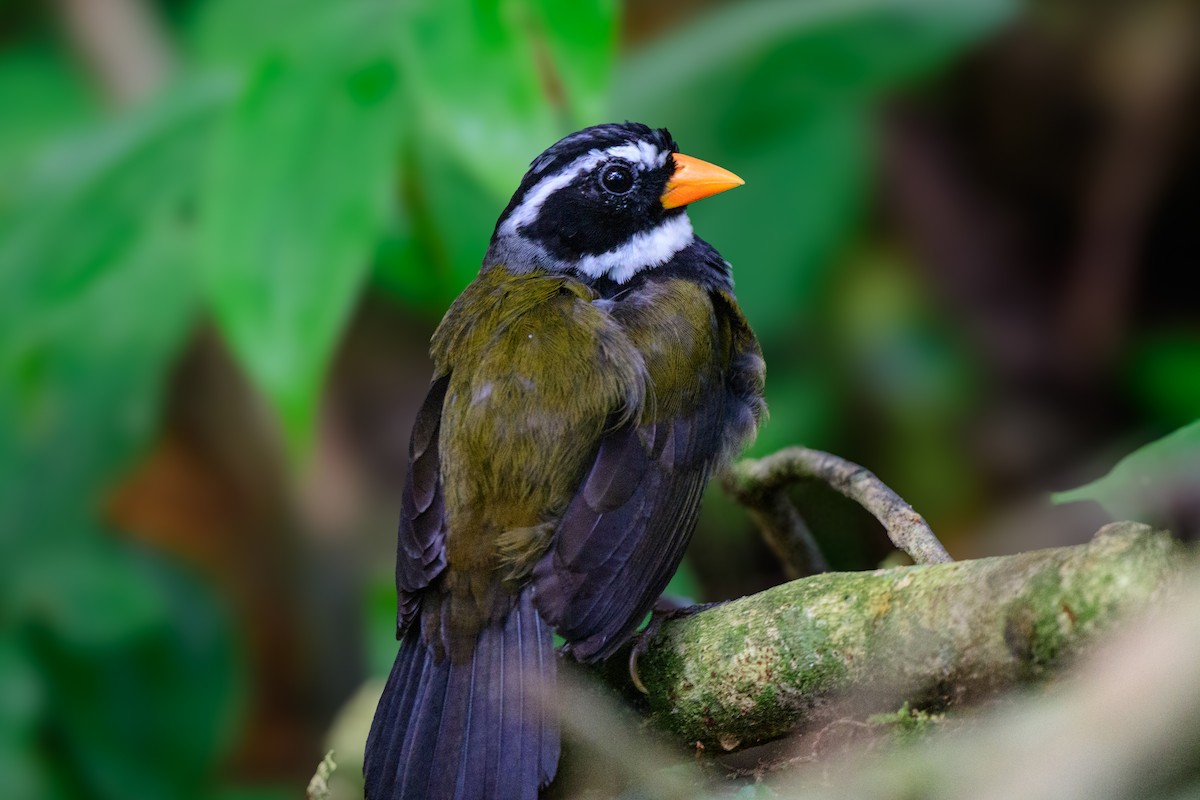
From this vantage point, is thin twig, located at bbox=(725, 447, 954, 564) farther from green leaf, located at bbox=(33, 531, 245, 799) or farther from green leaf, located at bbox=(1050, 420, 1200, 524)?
green leaf, located at bbox=(33, 531, 245, 799)

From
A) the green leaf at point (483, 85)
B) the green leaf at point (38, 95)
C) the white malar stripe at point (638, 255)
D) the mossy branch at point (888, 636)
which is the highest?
the green leaf at point (38, 95)

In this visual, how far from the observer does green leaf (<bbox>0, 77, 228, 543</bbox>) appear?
391 centimetres

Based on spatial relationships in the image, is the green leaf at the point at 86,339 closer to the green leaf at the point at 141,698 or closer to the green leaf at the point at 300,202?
the green leaf at the point at 141,698

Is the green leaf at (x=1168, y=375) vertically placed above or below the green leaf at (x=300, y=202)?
below

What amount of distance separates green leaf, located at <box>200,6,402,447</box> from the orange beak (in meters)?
0.64

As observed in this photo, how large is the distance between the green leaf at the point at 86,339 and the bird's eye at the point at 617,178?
1435mm

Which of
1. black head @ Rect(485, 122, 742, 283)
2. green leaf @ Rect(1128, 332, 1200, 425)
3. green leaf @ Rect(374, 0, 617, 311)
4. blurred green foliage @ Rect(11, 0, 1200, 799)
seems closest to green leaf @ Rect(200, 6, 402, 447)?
blurred green foliage @ Rect(11, 0, 1200, 799)

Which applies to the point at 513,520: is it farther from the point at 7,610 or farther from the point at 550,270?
the point at 7,610

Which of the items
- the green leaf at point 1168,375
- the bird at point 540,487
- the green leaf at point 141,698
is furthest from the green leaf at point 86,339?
the green leaf at point 1168,375

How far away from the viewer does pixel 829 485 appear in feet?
7.87

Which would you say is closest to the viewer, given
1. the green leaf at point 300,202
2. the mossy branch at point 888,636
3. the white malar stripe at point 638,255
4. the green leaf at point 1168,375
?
the mossy branch at point 888,636

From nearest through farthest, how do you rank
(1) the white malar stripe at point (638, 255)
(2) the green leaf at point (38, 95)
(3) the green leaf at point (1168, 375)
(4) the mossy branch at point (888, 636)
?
(4) the mossy branch at point (888, 636)
(1) the white malar stripe at point (638, 255)
(3) the green leaf at point (1168, 375)
(2) the green leaf at point (38, 95)

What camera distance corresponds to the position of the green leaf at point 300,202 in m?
3.02

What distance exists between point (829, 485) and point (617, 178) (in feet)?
3.04
